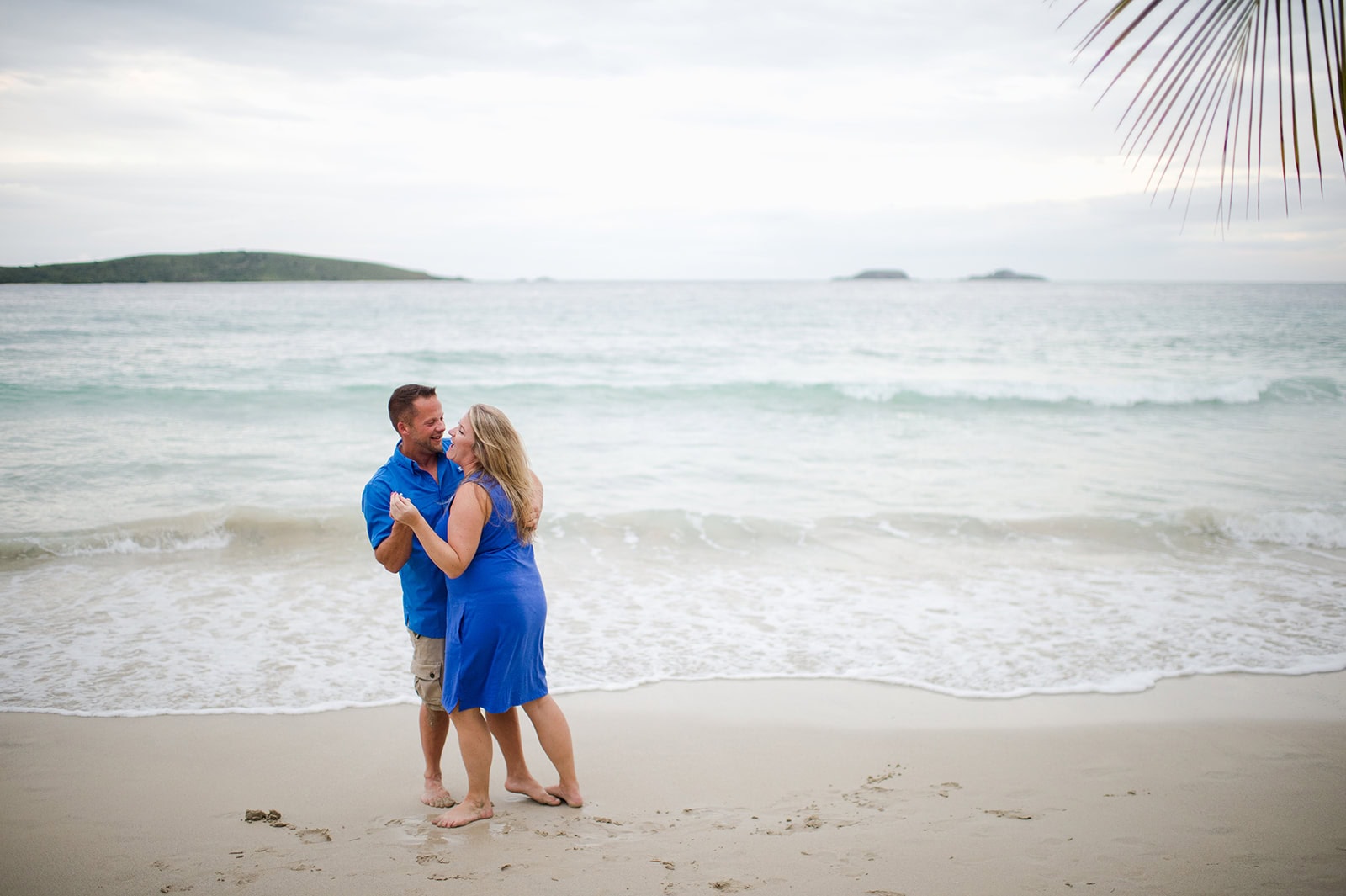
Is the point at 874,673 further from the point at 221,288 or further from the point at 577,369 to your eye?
the point at 221,288

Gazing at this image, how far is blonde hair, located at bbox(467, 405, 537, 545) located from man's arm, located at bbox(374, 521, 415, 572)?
398 millimetres

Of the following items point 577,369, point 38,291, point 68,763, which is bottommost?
point 68,763

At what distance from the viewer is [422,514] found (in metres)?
3.38

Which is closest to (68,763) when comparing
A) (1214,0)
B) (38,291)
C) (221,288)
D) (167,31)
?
(1214,0)

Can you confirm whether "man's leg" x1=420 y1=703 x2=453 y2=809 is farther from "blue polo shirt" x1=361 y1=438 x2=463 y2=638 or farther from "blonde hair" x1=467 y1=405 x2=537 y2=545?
"blonde hair" x1=467 y1=405 x2=537 y2=545

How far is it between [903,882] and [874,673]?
245 centimetres

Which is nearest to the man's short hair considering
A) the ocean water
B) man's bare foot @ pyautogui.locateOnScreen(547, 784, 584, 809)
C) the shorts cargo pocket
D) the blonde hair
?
the blonde hair

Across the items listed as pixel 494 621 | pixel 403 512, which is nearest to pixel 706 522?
pixel 494 621

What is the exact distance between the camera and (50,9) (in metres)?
10.6

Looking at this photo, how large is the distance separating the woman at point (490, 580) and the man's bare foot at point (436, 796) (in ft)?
0.83

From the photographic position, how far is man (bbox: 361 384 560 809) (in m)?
3.28

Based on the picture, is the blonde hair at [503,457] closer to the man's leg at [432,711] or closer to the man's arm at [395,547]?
the man's arm at [395,547]

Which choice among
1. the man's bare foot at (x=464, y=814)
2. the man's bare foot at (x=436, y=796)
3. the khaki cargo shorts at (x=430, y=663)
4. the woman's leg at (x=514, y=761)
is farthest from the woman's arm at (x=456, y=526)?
the man's bare foot at (x=436, y=796)

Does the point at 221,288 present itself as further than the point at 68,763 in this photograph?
Yes
